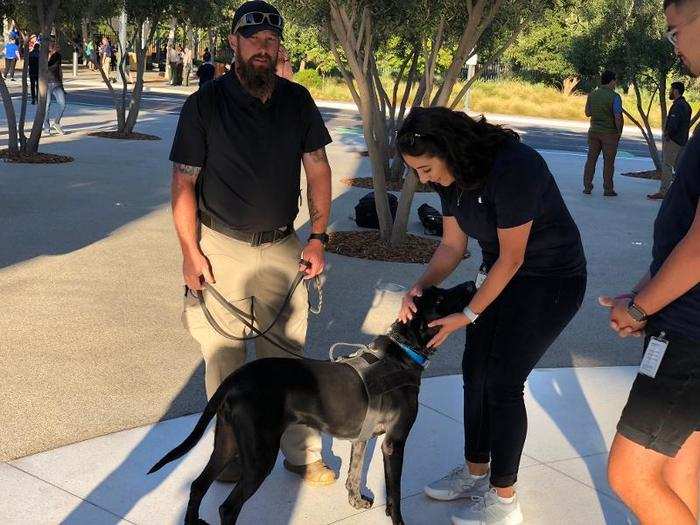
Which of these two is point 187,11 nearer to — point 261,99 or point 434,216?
point 434,216

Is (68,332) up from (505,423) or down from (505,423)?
down

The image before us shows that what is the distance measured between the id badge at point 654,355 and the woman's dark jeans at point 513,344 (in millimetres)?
784

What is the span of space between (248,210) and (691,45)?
195 cm

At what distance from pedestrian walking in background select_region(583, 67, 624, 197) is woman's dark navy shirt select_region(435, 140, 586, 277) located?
11011 millimetres

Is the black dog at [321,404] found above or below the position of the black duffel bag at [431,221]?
above

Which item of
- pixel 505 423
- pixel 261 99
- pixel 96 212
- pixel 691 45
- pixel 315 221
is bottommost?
Answer: pixel 96 212

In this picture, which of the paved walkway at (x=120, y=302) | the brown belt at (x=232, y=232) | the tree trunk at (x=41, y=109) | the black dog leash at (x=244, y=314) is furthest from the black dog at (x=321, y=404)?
the tree trunk at (x=41, y=109)

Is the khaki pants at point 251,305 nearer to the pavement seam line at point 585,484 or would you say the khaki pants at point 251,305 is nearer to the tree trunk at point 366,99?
the pavement seam line at point 585,484

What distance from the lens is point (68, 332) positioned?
18.5 feet

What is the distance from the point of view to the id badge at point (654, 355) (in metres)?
2.54

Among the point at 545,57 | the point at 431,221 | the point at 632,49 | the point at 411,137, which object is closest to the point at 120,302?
the point at 411,137

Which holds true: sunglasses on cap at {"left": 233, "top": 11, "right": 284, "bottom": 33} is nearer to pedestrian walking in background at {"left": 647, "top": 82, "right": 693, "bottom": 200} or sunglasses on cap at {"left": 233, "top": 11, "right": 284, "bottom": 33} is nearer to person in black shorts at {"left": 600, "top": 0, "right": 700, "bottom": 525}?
person in black shorts at {"left": 600, "top": 0, "right": 700, "bottom": 525}

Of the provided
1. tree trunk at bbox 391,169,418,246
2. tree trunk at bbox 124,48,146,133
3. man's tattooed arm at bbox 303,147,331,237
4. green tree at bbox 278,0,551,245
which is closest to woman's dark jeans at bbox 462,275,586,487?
man's tattooed arm at bbox 303,147,331,237

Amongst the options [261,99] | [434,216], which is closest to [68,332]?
[261,99]
